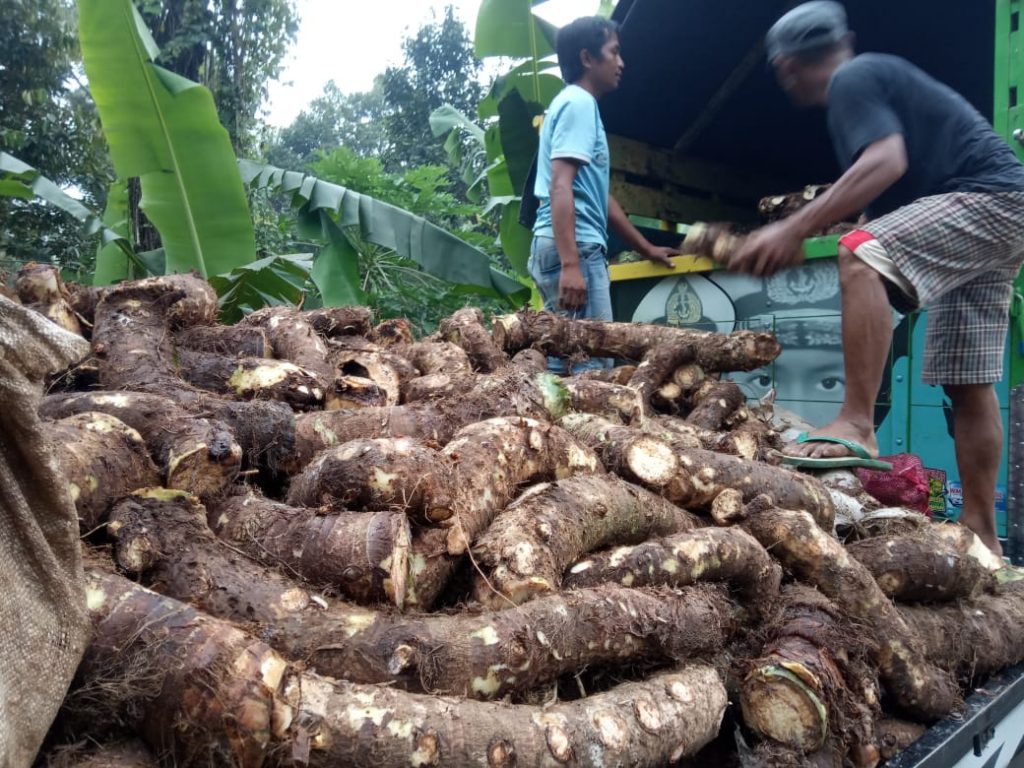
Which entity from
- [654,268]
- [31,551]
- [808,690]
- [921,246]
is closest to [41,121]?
[654,268]

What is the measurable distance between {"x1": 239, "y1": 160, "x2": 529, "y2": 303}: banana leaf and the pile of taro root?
3.70 meters

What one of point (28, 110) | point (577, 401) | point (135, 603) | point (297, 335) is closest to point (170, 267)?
point (297, 335)

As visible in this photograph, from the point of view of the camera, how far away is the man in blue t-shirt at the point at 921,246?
2.73 m

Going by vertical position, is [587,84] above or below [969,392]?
above

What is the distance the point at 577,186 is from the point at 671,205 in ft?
5.99

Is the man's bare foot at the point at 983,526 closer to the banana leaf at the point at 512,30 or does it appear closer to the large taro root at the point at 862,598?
the large taro root at the point at 862,598

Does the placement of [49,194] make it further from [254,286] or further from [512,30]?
[512,30]

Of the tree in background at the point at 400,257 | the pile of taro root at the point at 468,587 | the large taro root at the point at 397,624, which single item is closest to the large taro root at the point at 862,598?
the pile of taro root at the point at 468,587

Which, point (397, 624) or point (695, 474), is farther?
point (695, 474)

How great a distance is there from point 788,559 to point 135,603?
1.49 metres

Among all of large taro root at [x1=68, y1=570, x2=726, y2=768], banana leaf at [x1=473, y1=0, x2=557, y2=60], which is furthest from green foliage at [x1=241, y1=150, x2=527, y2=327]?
large taro root at [x1=68, y1=570, x2=726, y2=768]

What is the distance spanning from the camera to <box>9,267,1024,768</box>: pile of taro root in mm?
1202

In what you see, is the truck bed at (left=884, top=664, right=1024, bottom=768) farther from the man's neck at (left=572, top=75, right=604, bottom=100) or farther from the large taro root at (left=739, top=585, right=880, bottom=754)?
the man's neck at (left=572, top=75, right=604, bottom=100)

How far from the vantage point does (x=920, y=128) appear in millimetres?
2971
